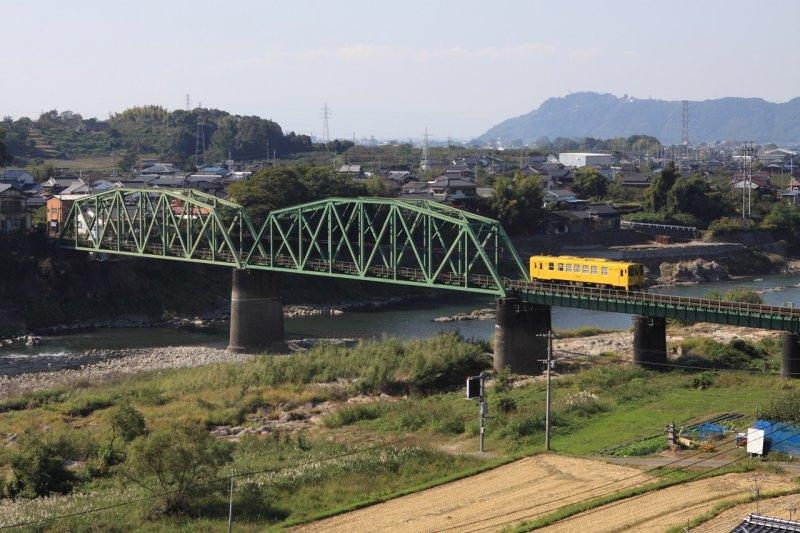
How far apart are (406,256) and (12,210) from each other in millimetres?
26313

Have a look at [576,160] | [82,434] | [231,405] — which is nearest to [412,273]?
[231,405]

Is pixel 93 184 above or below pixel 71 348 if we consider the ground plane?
above

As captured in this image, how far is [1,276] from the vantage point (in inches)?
2389

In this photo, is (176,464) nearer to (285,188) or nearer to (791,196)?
(285,188)

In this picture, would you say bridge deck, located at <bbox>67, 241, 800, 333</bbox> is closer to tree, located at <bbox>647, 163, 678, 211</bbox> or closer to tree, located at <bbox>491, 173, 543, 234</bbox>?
tree, located at <bbox>491, 173, 543, 234</bbox>

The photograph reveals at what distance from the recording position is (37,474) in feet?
85.8

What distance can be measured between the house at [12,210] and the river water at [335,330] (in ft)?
40.3

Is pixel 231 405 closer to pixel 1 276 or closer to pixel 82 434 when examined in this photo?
pixel 82 434

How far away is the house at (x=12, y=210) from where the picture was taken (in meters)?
65.3

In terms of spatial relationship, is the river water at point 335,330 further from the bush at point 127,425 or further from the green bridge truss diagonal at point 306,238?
the bush at point 127,425

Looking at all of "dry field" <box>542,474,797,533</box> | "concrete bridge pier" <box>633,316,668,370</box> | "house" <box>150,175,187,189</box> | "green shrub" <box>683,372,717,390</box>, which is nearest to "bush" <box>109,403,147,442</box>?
"dry field" <box>542,474,797,533</box>

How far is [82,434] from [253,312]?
21.0 metres

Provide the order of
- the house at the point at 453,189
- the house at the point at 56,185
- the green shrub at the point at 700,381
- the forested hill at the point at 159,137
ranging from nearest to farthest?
1. the green shrub at the point at 700,381
2. the house at the point at 56,185
3. the house at the point at 453,189
4. the forested hill at the point at 159,137

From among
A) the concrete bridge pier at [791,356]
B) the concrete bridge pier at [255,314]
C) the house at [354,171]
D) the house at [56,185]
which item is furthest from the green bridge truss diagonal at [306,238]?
the house at [354,171]
